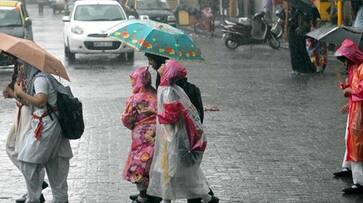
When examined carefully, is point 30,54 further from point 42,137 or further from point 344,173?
point 344,173

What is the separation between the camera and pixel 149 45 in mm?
8727

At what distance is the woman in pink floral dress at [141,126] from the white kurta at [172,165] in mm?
165

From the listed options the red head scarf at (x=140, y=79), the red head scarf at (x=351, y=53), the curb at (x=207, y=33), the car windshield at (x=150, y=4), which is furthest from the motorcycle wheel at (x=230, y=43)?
the red head scarf at (x=140, y=79)

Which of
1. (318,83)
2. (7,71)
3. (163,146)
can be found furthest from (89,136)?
(7,71)

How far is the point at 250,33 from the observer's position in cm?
3009

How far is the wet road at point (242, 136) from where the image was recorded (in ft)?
32.7

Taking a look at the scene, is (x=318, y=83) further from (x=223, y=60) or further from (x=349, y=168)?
(x=349, y=168)

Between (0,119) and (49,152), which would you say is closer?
(49,152)

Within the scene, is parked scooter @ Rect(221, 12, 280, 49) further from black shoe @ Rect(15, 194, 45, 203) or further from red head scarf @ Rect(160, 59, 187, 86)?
red head scarf @ Rect(160, 59, 187, 86)

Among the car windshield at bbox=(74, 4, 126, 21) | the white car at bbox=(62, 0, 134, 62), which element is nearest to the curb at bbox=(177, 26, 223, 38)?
the white car at bbox=(62, 0, 134, 62)

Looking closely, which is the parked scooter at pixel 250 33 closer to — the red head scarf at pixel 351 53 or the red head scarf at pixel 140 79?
the red head scarf at pixel 351 53

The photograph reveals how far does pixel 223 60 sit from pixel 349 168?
15.8m

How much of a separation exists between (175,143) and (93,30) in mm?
17533

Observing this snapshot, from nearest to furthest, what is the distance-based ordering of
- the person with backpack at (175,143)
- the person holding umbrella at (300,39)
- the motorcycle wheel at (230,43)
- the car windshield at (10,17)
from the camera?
the person with backpack at (175,143) < the person holding umbrella at (300,39) < the car windshield at (10,17) < the motorcycle wheel at (230,43)
